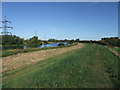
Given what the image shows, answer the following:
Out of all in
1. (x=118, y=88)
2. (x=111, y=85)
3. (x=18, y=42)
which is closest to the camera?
(x=118, y=88)

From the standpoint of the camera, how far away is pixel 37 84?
5820 mm

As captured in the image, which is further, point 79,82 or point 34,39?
point 34,39

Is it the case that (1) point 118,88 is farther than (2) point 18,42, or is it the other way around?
(2) point 18,42

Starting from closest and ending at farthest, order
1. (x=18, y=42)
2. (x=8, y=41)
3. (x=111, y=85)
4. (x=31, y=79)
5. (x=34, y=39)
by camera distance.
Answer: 1. (x=111, y=85)
2. (x=31, y=79)
3. (x=8, y=41)
4. (x=18, y=42)
5. (x=34, y=39)

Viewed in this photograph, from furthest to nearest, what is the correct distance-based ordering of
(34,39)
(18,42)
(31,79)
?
(34,39), (18,42), (31,79)

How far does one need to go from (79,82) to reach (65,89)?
1083 mm

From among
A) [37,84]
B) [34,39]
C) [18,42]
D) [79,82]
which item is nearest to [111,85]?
[79,82]

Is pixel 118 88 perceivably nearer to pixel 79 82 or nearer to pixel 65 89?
pixel 79 82

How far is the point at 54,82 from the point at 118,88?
3.00 metres

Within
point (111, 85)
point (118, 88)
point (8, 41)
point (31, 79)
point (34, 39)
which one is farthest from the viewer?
point (34, 39)

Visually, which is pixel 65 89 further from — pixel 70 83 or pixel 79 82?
pixel 79 82

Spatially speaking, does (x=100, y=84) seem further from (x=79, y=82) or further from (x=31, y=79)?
(x=31, y=79)

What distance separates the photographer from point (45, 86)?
219 inches

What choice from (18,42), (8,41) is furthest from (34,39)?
(8,41)
